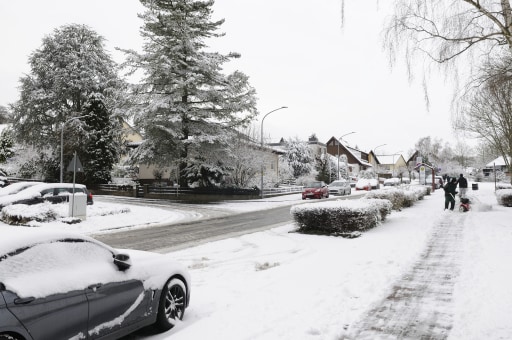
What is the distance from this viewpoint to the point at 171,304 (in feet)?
16.0

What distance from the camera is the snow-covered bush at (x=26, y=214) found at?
15.8 metres

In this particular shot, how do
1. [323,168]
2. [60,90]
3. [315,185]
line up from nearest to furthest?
[315,185], [60,90], [323,168]

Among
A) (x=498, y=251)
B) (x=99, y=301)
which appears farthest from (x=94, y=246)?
(x=498, y=251)

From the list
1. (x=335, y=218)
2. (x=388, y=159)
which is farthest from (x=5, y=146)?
(x=388, y=159)

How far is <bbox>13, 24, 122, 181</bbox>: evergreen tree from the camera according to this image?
42.0 m

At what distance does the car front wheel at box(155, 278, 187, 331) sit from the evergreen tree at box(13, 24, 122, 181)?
39.9 metres

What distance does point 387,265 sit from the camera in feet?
26.5

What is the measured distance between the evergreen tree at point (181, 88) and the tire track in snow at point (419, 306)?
23457 mm

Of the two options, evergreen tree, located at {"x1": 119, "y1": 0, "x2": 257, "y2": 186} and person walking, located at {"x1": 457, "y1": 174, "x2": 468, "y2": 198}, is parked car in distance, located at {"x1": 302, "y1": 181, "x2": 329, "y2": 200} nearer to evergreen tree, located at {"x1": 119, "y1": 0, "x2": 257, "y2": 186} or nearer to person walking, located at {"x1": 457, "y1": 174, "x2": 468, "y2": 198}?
evergreen tree, located at {"x1": 119, "y1": 0, "x2": 257, "y2": 186}

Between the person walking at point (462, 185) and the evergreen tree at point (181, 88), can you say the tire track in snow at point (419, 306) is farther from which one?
the evergreen tree at point (181, 88)

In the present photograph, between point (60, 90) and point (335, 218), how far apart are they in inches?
1547

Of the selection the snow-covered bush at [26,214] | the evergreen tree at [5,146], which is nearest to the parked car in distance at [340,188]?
the snow-covered bush at [26,214]

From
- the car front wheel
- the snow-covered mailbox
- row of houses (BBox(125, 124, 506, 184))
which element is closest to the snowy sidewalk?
the car front wheel

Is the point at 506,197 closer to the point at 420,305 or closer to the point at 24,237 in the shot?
the point at 420,305
